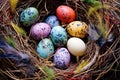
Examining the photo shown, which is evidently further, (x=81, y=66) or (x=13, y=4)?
(x=13, y=4)

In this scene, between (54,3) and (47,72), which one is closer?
(47,72)

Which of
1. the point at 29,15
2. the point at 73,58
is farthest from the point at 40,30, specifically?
the point at 73,58

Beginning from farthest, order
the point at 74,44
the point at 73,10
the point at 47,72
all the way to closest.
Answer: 1. the point at 73,10
2. the point at 74,44
3. the point at 47,72

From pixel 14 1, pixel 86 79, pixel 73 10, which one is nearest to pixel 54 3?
pixel 73 10

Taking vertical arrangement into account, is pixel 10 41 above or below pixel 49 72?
above

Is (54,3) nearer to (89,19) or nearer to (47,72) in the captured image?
(89,19)

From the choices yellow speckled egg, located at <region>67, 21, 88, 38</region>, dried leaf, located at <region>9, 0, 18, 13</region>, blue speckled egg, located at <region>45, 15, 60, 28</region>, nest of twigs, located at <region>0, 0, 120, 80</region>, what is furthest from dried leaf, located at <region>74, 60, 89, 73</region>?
dried leaf, located at <region>9, 0, 18, 13</region>

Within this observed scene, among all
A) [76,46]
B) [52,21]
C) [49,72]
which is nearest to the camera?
[49,72]

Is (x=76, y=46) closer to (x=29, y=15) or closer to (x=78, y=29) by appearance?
(x=78, y=29)
